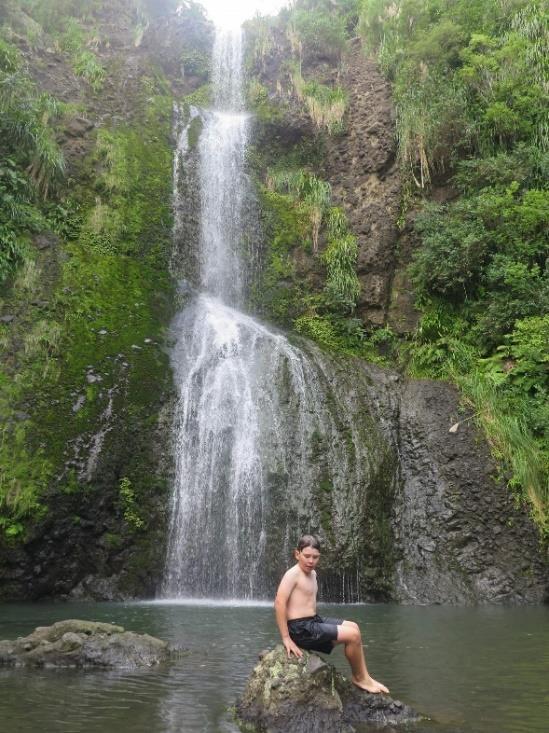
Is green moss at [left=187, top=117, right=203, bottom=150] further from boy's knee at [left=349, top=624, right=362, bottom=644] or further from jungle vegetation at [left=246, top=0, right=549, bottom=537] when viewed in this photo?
boy's knee at [left=349, top=624, right=362, bottom=644]

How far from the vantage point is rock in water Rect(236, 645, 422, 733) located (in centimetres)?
373

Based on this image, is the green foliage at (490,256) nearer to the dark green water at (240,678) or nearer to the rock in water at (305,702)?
the dark green water at (240,678)

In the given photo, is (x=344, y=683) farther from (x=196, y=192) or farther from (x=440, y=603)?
(x=196, y=192)

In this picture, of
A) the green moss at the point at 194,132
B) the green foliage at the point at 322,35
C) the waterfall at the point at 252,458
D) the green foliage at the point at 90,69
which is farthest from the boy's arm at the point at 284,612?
the green foliage at the point at 322,35

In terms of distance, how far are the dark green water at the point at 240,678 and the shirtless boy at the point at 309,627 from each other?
0.51m

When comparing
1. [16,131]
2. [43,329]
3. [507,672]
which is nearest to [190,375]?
[43,329]

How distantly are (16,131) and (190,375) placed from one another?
24.6 feet

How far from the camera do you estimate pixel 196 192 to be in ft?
59.7

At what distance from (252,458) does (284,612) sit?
24.1ft

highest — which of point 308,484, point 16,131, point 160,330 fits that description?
point 16,131

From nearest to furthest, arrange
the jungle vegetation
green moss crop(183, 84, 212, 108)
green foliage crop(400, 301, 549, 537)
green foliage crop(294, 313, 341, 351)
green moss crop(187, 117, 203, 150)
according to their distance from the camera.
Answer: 1. green foliage crop(400, 301, 549, 537)
2. the jungle vegetation
3. green foliage crop(294, 313, 341, 351)
4. green moss crop(187, 117, 203, 150)
5. green moss crop(183, 84, 212, 108)

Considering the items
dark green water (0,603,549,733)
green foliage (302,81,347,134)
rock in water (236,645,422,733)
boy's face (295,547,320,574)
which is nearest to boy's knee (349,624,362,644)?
rock in water (236,645,422,733)

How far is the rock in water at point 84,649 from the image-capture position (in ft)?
17.7

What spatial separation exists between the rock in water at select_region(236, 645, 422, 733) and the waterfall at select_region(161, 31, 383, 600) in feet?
20.8
